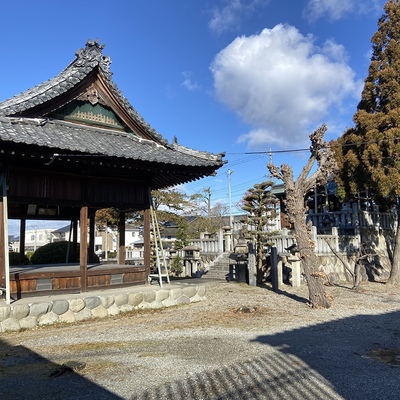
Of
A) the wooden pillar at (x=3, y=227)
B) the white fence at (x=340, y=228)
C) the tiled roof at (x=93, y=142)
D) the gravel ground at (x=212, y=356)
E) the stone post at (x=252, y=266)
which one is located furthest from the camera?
the white fence at (x=340, y=228)

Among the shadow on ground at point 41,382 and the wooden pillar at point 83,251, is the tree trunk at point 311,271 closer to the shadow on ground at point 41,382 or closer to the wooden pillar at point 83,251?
the wooden pillar at point 83,251

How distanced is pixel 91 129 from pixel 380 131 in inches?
428

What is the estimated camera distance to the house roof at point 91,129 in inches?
335

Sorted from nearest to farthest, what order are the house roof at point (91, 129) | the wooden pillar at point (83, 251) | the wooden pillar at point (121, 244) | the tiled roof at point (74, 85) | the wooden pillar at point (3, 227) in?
the wooden pillar at point (3, 227), the house roof at point (91, 129), the tiled roof at point (74, 85), the wooden pillar at point (83, 251), the wooden pillar at point (121, 244)

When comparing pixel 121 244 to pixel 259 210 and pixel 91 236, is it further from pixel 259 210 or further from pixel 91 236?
pixel 259 210

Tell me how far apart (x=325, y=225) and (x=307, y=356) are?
46.9 feet

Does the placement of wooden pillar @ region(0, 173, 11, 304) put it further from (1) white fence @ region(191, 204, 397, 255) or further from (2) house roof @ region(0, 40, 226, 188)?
(1) white fence @ region(191, 204, 397, 255)

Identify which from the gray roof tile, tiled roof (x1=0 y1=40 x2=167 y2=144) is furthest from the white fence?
tiled roof (x1=0 y1=40 x2=167 y2=144)

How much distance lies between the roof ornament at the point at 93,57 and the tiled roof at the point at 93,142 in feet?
6.07

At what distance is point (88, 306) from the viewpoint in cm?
877

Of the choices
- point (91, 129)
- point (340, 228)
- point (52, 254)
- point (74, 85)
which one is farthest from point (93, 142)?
point (340, 228)

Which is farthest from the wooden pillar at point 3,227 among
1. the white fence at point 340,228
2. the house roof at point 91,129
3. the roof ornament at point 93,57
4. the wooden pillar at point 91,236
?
the white fence at point 340,228

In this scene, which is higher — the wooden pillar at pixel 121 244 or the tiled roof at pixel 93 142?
the tiled roof at pixel 93 142

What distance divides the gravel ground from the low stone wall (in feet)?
1.12
